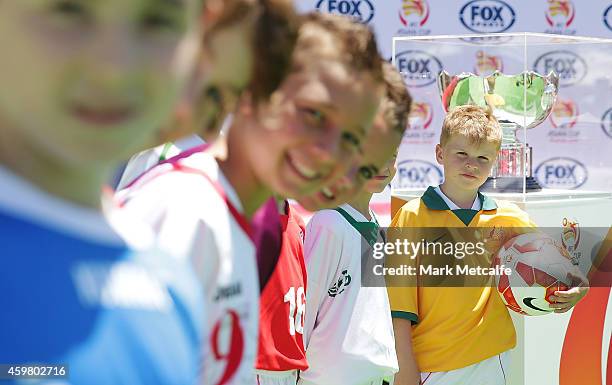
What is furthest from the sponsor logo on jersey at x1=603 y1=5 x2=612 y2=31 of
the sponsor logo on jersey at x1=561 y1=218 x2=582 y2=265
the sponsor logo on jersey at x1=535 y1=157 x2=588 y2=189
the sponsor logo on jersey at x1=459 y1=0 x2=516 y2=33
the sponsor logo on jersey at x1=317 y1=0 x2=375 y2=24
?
the sponsor logo on jersey at x1=561 y1=218 x2=582 y2=265

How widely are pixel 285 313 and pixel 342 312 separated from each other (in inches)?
16.9

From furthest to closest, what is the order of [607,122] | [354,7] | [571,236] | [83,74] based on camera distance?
[354,7]
[607,122]
[571,236]
[83,74]

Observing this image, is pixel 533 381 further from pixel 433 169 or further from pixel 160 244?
pixel 160 244

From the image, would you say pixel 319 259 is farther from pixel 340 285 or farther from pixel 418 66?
pixel 418 66

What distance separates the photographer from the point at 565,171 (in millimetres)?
2309

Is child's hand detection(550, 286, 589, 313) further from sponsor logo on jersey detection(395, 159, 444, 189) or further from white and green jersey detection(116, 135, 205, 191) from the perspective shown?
white and green jersey detection(116, 135, 205, 191)

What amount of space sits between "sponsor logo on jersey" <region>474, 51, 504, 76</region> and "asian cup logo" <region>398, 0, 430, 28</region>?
75.2 inches

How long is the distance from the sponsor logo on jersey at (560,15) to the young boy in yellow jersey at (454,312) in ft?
7.86

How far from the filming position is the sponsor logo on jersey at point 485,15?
4.24 m

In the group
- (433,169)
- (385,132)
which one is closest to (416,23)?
(433,169)

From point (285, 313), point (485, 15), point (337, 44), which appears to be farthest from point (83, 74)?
point (485, 15)

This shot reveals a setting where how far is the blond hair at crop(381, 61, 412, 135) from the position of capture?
61 cm

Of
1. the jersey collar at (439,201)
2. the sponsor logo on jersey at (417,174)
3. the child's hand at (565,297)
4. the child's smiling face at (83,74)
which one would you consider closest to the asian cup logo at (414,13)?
the sponsor logo on jersey at (417,174)

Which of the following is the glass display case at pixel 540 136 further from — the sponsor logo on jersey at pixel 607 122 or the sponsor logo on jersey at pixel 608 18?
the sponsor logo on jersey at pixel 608 18
